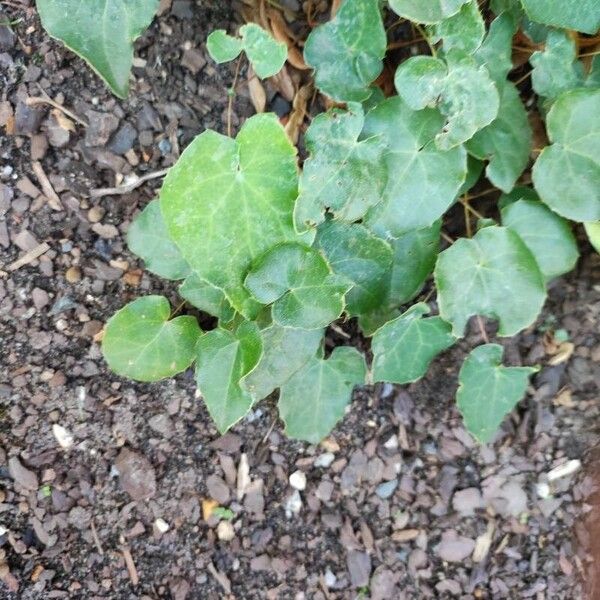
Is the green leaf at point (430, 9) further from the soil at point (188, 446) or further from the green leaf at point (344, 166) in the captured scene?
the soil at point (188, 446)

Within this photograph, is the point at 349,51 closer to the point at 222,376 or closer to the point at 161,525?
the point at 222,376

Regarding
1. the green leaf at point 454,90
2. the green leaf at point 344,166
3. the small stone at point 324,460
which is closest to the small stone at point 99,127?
the green leaf at point 344,166

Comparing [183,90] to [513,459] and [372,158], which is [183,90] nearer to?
[372,158]

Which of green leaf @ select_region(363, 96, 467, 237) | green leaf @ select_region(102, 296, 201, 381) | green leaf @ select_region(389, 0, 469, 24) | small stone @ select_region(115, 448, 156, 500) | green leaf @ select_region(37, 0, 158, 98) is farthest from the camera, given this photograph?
small stone @ select_region(115, 448, 156, 500)

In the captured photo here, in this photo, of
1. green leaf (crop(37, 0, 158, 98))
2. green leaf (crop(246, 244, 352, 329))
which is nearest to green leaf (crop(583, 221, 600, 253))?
green leaf (crop(246, 244, 352, 329))

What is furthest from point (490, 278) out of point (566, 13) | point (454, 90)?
point (566, 13)

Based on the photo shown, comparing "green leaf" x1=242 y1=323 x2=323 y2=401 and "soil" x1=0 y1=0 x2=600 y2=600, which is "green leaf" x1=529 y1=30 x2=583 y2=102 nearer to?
"soil" x1=0 y1=0 x2=600 y2=600
